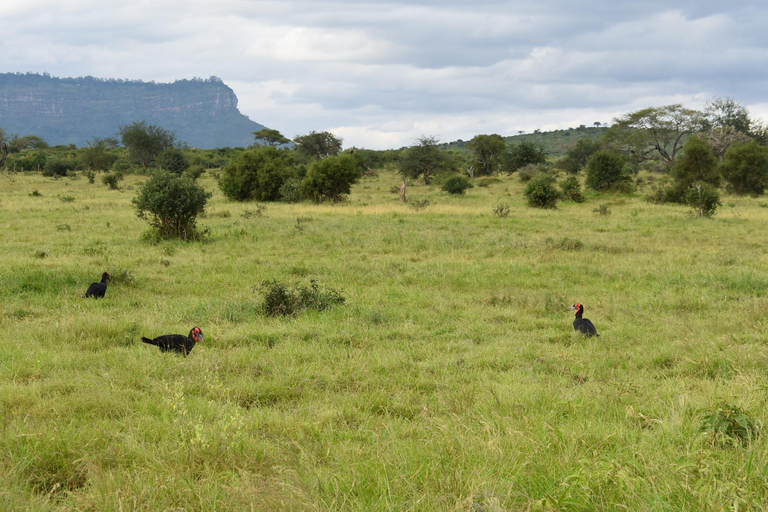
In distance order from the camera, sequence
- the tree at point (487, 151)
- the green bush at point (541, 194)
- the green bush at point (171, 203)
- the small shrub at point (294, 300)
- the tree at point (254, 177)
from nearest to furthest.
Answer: the small shrub at point (294, 300), the green bush at point (171, 203), the green bush at point (541, 194), the tree at point (254, 177), the tree at point (487, 151)

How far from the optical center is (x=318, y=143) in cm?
6044

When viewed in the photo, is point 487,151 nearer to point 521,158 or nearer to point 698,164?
point 521,158

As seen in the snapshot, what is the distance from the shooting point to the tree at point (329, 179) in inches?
1188

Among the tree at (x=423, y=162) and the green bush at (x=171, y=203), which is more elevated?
the tree at (x=423, y=162)

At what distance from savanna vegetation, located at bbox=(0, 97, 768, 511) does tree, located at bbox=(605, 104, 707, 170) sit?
40341mm

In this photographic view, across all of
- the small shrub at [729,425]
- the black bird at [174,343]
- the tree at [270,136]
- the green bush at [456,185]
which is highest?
the tree at [270,136]

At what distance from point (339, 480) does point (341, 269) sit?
848 centimetres

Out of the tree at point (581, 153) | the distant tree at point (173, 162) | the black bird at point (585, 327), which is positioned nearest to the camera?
A: the black bird at point (585, 327)

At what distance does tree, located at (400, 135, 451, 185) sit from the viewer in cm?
4603

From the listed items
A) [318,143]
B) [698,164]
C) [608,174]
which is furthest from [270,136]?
[698,164]

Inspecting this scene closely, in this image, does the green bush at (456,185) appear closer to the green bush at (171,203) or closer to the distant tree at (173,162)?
the green bush at (171,203)

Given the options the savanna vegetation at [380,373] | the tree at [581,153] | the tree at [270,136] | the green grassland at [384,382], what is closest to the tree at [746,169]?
the tree at [581,153]

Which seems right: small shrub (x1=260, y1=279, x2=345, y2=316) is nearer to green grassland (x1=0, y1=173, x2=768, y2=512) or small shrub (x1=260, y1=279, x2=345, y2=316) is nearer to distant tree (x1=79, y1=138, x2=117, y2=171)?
green grassland (x1=0, y1=173, x2=768, y2=512)

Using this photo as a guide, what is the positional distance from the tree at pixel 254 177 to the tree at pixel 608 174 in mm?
21029
